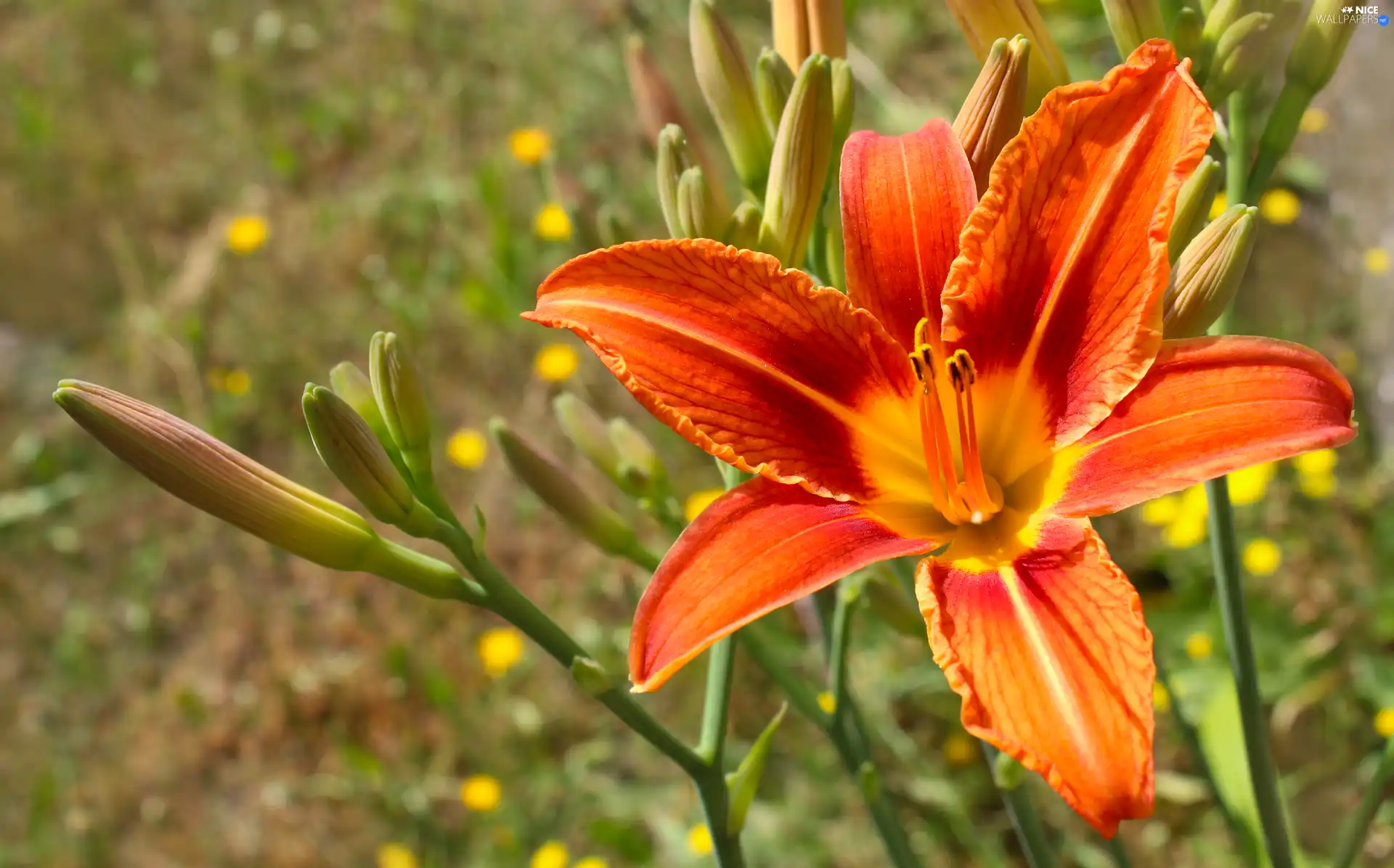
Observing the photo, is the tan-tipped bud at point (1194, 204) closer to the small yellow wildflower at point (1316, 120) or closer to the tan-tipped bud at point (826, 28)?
the tan-tipped bud at point (826, 28)

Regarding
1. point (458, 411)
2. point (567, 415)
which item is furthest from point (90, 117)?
point (567, 415)

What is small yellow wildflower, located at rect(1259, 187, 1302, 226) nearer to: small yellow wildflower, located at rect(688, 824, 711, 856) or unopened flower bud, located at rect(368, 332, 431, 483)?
small yellow wildflower, located at rect(688, 824, 711, 856)

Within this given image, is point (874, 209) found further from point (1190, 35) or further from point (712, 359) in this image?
point (1190, 35)

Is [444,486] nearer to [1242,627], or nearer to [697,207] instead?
[697,207]

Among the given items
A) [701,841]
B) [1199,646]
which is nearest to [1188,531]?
[1199,646]

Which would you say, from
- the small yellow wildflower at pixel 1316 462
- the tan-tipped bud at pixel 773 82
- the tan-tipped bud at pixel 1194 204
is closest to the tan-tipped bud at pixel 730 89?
the tan-tipped bud at pixel 773 82

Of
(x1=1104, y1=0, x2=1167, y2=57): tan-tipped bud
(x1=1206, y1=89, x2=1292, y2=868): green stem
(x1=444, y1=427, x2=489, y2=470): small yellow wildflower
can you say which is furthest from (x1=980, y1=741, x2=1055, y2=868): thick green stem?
(x1=444, y1=427, x2=489, y2=470): small yellow wildflower

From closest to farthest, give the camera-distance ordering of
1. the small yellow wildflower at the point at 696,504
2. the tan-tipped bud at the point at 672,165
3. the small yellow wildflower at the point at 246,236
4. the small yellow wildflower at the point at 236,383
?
1. the tan-tipped bud at the point at 672,165
2. the small yellow wildflower at the point at 696,504
3. the small yellow wildflower at the point at 236,383
4. the small yellow wildflower at the point at 246,236
